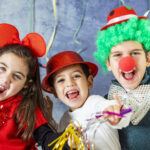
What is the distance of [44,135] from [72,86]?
0.91ft

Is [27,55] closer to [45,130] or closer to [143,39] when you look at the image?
[45,130]

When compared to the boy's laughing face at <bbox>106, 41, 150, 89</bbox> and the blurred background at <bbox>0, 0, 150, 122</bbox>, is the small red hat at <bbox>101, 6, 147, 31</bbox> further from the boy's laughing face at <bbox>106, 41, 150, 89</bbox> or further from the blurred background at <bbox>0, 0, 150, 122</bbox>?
the blurred background at <bbox>0, 0, 150, 122</bbox>

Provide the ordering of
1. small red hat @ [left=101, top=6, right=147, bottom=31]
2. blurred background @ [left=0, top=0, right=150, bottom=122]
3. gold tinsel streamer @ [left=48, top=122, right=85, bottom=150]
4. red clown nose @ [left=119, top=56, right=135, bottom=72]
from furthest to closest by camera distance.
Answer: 1. blurred background @ [left=0, top=0, right=150, bottom=122]
2. small red hat @ [left=101, top=6, right=147, bottom=31]
3. red clown nose @ [left=119, top=56, right=135, bottom=72]
4. gold tinsel streamer @ [left=48, top=122, right=85, bottom=150]

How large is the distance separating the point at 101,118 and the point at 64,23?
85 cm

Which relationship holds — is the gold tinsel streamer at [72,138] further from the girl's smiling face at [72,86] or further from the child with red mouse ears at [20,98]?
the girl's smiling face at [72,86]

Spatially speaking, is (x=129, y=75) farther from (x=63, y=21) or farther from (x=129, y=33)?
(x=63, y=21)

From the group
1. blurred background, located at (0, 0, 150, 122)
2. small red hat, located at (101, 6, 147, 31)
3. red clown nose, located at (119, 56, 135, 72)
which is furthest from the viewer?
blurred background, located at (0, 0, 150, 122)

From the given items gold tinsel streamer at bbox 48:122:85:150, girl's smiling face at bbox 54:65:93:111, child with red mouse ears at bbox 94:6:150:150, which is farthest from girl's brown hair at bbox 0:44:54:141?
child with red mouse ears at bbox 94:6:150:150

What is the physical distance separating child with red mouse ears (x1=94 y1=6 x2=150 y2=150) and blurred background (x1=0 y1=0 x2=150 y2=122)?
0.37 metres

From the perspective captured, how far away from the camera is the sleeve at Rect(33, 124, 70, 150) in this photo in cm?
97

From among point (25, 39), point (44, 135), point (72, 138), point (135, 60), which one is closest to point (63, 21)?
point (25, 39)

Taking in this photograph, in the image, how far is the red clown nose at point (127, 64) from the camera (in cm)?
95

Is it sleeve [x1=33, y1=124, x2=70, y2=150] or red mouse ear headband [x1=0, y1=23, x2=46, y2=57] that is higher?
red mouse ear headband [x1=0, y1=23, x2=46, y2=57]

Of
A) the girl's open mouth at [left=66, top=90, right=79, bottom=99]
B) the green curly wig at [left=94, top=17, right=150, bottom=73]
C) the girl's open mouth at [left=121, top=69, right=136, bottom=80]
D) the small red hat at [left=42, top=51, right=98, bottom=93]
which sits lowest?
the girl's open mouth at [left=66, top=90, right=79, bottom=99]
